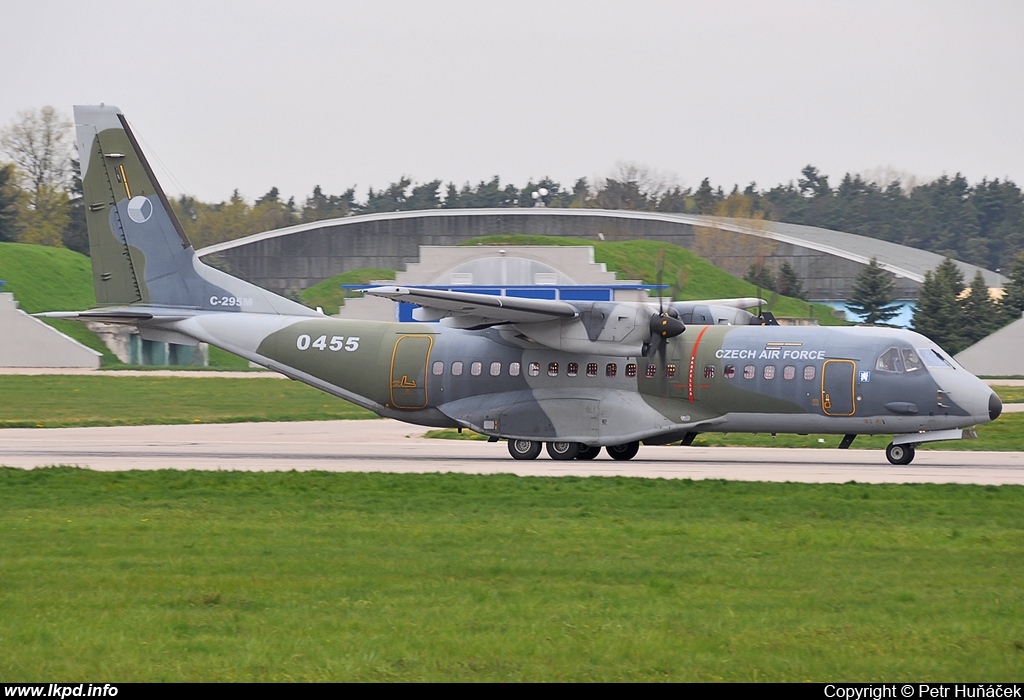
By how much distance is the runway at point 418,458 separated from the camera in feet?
73.3

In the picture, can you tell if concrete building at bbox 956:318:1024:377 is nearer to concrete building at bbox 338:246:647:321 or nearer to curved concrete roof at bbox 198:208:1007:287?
concrete building at bbox 338:246:647:321

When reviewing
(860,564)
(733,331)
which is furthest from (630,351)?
(860,564)

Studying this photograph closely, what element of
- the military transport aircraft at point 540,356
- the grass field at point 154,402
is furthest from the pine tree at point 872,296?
the military transport aircraft at point 540,356

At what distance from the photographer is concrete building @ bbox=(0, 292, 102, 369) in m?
66.4

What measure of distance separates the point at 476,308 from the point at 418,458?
3.85 metres

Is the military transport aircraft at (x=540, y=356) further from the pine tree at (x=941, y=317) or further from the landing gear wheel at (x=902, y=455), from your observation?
the pine tree at (x=941, y=317)

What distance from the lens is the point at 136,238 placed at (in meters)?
A: 28.5

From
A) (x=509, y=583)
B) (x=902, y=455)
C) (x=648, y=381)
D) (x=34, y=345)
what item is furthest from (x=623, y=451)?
(x=34, y=345)

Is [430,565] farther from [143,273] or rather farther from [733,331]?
[143,273]

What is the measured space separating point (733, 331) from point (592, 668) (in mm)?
17487

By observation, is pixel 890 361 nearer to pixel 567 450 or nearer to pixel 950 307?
pixel 567 450

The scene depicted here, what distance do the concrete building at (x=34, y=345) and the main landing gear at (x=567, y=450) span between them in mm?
46744

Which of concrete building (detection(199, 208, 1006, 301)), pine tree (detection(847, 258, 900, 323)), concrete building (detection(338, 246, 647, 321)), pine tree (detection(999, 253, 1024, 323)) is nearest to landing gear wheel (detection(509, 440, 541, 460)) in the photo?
concrete building (detection(338, 246, 647, 321))

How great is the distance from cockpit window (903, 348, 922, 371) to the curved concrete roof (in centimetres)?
7362
